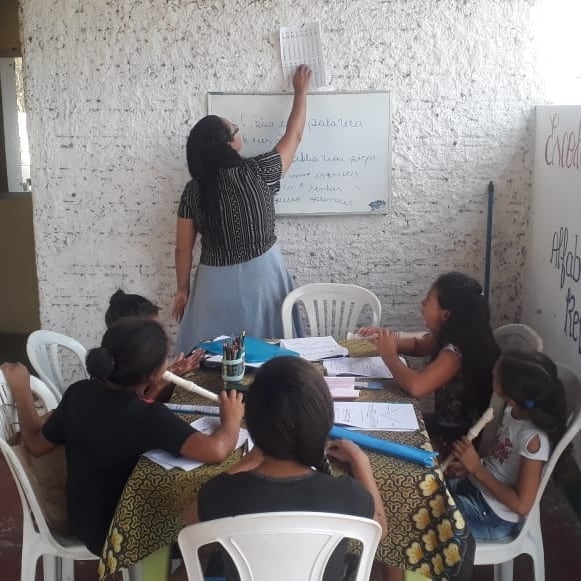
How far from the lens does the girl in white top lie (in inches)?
77.7

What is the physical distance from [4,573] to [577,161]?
2.67m

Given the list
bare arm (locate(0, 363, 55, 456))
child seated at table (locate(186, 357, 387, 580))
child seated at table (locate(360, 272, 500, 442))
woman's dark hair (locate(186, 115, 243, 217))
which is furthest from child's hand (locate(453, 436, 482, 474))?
woman's dark hair (locate(186, 115, 243, 217))

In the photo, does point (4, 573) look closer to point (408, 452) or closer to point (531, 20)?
point (408, 452)

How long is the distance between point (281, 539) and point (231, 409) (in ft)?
1.86

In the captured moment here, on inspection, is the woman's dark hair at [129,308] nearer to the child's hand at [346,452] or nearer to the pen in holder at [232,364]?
the pen in holder at [232,364]

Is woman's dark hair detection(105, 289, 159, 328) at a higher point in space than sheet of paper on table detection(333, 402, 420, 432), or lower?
higher

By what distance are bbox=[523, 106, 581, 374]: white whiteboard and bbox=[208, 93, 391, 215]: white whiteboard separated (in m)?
0.74

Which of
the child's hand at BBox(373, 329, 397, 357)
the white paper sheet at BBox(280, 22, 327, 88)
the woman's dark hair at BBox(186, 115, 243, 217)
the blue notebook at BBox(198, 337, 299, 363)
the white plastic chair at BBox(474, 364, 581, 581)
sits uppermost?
the white paper sheet at BBox(280, 22, 327, 88)

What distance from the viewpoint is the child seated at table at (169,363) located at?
7.63 ft

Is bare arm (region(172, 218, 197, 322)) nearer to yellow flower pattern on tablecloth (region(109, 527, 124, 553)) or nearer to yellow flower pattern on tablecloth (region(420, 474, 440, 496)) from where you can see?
yellow flower pattern on tablecloth (region(109, 527, 124, 553))

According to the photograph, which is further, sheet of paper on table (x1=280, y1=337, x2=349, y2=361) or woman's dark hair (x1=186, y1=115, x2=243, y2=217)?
woman's dark hair (x1=186, y1=115, x2=243, y2=217)

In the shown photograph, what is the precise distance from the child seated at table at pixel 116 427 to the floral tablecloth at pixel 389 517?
0.09 m

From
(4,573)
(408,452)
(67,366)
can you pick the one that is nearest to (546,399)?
(408,452)

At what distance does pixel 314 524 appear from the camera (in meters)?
1.32
